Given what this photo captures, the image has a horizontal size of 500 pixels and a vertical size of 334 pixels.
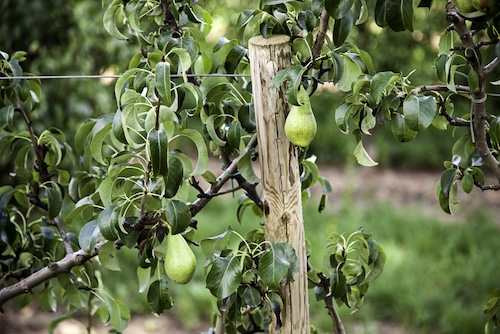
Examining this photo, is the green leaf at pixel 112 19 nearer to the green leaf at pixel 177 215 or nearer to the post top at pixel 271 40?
the post top at pixel 271 40

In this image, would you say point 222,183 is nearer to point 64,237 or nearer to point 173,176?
point 173,176

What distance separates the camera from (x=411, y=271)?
327cm

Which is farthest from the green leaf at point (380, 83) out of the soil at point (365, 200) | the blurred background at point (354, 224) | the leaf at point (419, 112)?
the soil at point (365, 200)

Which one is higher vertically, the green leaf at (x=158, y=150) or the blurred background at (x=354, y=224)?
the green leaf at (x=158, y=150)

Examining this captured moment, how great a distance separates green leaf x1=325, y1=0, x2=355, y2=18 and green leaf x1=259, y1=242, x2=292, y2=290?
46 cm

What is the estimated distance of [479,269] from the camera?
126 inches

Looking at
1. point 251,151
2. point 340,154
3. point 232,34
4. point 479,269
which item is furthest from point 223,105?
point 232,34

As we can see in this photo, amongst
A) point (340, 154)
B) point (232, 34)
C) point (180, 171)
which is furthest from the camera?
point (232, 34)

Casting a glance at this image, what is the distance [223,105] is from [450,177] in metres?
0.52

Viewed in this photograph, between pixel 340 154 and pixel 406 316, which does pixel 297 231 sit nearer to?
pixel 406 316

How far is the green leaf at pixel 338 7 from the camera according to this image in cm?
119

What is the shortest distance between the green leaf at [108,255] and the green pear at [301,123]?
0.45 meters

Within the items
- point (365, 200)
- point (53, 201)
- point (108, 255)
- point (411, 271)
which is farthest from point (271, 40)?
point (365, 200)

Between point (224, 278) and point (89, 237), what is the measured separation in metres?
0.29
